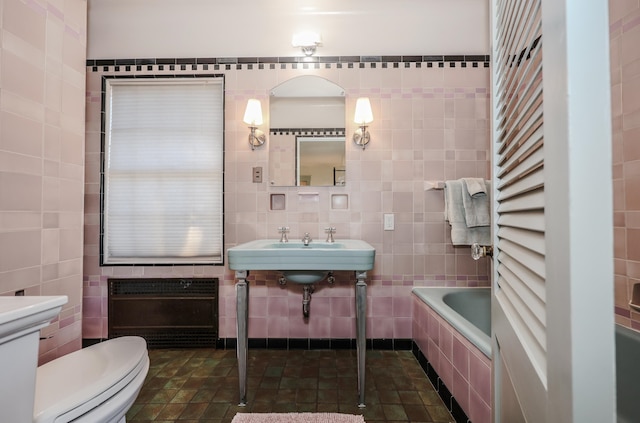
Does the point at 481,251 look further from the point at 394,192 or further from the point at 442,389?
the point at 394,192

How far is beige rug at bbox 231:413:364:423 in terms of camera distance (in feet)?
4.25

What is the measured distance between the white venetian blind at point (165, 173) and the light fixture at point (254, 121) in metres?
0.21

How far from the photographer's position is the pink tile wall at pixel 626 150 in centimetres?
119

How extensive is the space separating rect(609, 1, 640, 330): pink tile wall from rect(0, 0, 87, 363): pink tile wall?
8.32ft

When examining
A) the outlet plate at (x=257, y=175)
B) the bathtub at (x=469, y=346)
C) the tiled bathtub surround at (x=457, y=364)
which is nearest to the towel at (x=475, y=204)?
the bathtub at (x=469, y=346)

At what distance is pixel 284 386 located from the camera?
158cm

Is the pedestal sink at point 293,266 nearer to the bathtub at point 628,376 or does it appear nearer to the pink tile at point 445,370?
the pink tile at point 445,370

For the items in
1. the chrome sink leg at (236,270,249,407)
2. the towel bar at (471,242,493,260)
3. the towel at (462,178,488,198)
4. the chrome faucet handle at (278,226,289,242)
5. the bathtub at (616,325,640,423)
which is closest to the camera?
the towel bar at (471,242,493,260)

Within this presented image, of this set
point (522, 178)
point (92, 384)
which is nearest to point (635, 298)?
point (522, 178)

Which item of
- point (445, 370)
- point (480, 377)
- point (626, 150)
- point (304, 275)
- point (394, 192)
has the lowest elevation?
point (445, 370)

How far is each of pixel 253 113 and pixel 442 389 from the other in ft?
6.48

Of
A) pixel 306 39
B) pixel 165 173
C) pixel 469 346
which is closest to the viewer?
pixel 469 346

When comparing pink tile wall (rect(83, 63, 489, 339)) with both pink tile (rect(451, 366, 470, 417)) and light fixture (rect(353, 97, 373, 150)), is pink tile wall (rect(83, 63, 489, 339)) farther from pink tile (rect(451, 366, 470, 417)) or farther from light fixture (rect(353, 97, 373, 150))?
pink tile (rect(451, 366, 470, 417))

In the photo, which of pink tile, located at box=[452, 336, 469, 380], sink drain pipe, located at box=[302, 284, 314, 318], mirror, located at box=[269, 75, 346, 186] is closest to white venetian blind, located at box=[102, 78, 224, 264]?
mirror, located at box=[269, 75, 346, 186]
